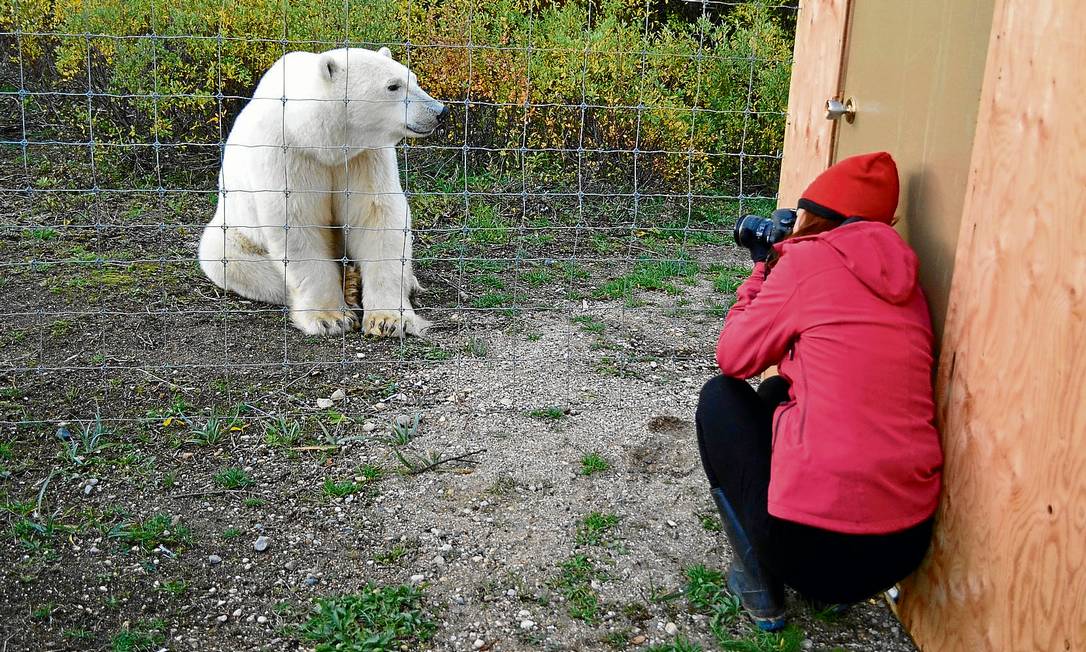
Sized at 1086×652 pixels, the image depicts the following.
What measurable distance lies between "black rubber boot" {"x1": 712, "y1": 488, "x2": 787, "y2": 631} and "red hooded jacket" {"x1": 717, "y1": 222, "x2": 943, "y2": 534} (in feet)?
1.05

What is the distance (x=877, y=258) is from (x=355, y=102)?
292 centimetres

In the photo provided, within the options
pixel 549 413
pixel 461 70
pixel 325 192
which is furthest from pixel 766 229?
pixel 461 70

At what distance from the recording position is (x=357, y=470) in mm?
3678

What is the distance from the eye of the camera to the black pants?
2527mm

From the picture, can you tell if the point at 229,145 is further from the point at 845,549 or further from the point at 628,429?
the point at 845,549

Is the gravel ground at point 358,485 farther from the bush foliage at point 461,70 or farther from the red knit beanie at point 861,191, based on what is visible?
the bush foliage at point 461,70

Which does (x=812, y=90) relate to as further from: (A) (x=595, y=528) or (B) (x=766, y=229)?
(A) (x=595, y=528)

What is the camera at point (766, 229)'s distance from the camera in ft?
10.0

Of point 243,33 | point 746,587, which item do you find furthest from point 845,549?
point 243,33

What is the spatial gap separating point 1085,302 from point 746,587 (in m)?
1.25

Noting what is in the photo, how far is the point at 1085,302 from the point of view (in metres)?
2.08

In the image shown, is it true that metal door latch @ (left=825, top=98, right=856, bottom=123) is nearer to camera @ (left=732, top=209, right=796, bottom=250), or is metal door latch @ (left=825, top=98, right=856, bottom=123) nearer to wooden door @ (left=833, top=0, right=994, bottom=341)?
wooden door @ (left=833, top=0, right=994, bottom=341)

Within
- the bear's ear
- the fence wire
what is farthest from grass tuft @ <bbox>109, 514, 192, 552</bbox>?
the bear's ear

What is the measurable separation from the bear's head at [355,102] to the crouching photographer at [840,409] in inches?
96.3
